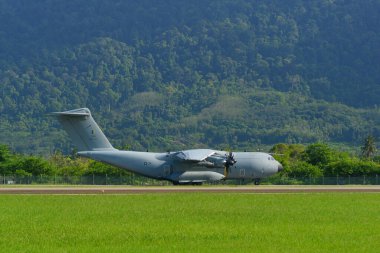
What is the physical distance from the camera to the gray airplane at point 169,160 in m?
78.4

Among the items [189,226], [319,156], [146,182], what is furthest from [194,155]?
[189,226]

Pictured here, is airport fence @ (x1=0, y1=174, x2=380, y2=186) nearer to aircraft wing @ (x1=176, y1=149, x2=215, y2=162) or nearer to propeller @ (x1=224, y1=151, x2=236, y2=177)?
propeller @ (x1=224, y1=151, x2=236, y2=177)

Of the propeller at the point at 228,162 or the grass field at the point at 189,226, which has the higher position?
the propeller at the point at 228,162

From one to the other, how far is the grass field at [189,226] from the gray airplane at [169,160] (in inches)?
1106

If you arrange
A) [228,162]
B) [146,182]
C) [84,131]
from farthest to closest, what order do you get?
[146,182] < [84,131] < [228,162]

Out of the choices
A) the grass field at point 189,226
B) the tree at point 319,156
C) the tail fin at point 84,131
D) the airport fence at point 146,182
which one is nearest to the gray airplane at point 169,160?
the tail fin at point 84,131

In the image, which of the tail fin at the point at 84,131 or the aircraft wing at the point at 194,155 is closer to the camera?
the aircraft wing at the point at 194,155

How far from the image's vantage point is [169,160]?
7912cm

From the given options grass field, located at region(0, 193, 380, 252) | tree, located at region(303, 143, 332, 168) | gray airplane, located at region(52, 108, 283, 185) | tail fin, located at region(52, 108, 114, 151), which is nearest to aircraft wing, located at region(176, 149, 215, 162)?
gray airplane, located at region(52, 108, 283, 185)

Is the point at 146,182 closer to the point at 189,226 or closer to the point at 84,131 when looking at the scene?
the point at 84,131

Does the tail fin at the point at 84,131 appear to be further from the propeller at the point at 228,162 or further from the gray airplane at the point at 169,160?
the propeller at the point at 228,162

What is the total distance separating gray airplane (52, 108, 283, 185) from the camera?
78375 millimetres

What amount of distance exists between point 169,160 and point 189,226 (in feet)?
151

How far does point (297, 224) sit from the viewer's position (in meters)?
33.9
